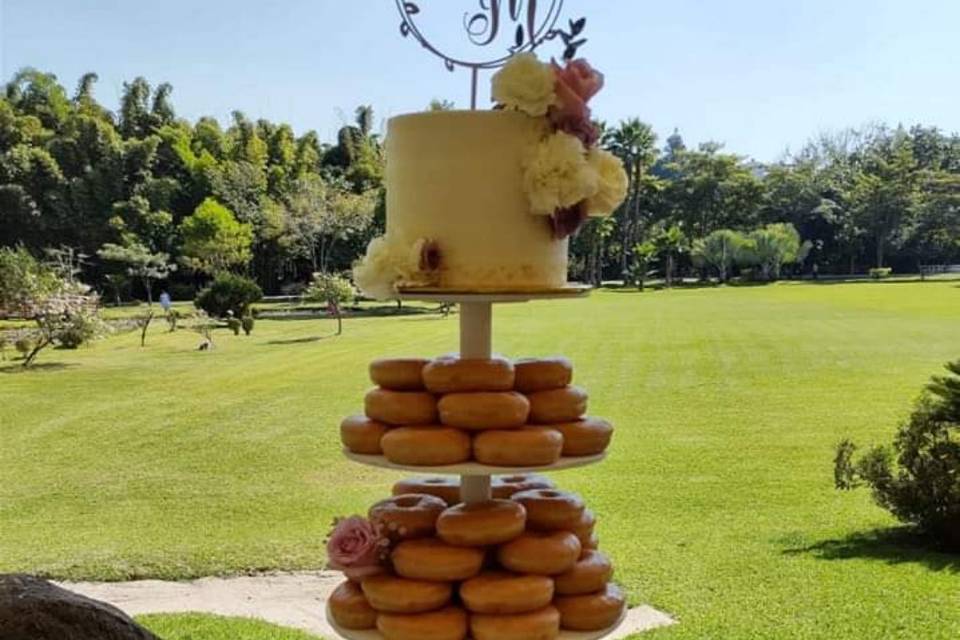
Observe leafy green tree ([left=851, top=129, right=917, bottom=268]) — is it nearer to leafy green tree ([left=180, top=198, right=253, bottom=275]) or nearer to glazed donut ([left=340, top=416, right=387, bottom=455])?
leafy green tree ([left=180, top=198, right=253, bottom=275])

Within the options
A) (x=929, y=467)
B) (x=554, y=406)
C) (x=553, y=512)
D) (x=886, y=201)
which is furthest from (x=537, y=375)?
(x=886, y=201)

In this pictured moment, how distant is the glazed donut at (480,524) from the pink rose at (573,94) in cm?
73

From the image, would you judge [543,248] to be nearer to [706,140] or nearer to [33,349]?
[33,349]

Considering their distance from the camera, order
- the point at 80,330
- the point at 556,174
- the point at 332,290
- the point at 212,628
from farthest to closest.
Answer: the point at 332,290 < the point at 80,330 < the point at 212,628 < the point at 556,174

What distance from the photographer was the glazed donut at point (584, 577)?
1726 millimetres

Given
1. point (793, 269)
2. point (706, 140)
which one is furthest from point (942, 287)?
point (706, 140)

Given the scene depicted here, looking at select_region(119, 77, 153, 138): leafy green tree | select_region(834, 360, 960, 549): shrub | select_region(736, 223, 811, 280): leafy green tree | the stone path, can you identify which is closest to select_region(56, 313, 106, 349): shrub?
the stone path

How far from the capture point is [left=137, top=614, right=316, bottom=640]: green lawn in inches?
126

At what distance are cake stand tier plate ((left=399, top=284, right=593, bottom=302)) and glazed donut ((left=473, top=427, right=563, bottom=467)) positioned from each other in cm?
25

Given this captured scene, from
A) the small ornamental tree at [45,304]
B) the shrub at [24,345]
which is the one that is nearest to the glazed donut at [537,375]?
the small ornamental tree at [45,304]

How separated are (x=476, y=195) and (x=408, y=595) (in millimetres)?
745

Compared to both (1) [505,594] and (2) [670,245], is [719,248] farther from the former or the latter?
(1) [505,594]

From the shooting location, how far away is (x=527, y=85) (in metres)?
1.59

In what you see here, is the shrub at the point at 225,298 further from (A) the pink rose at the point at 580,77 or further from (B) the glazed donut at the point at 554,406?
(A) the pink rose at the point at 580,77
